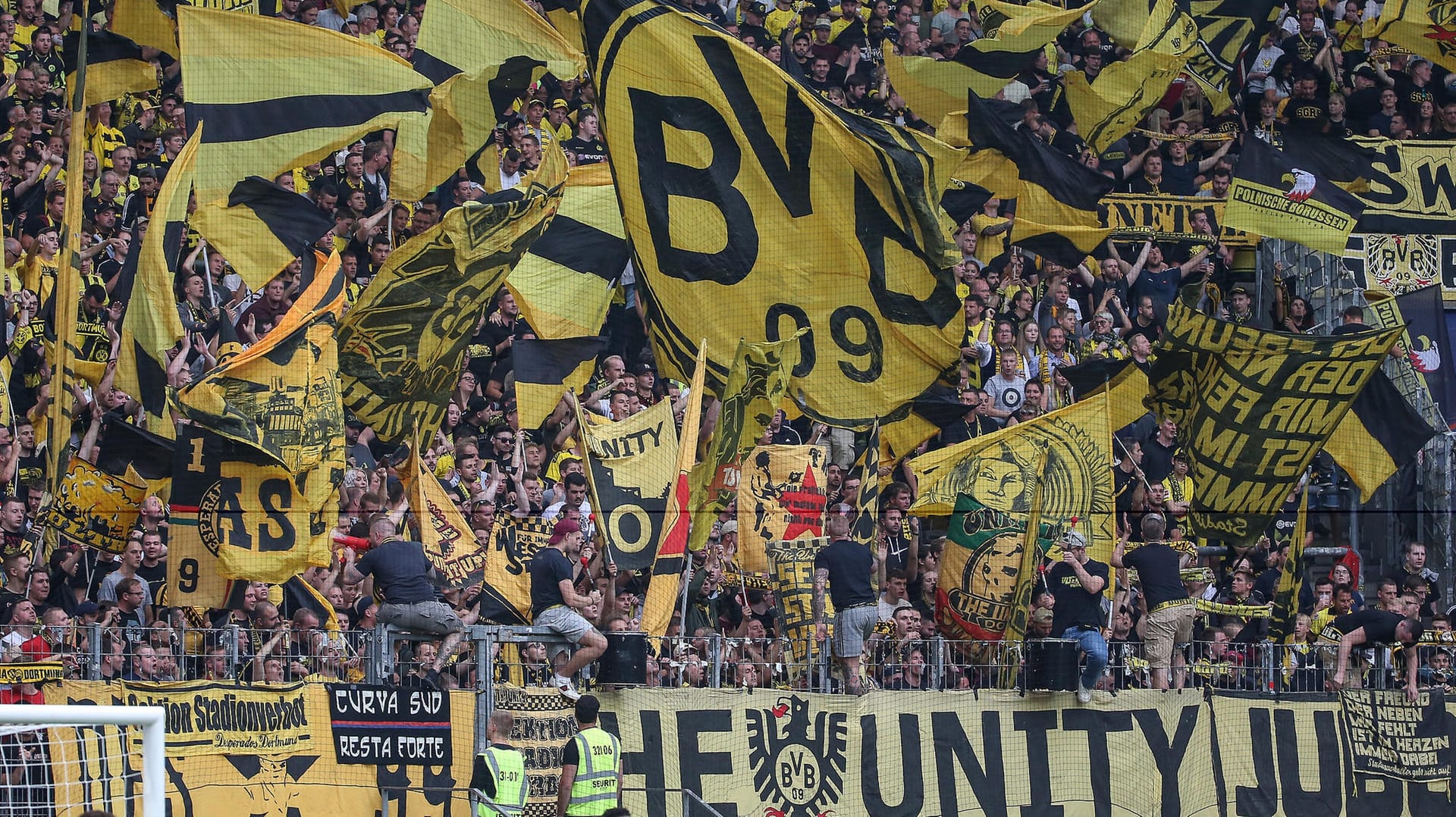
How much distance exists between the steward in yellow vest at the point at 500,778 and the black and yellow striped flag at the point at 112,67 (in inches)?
265

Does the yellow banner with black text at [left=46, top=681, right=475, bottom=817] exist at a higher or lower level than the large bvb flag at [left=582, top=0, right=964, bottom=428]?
lower

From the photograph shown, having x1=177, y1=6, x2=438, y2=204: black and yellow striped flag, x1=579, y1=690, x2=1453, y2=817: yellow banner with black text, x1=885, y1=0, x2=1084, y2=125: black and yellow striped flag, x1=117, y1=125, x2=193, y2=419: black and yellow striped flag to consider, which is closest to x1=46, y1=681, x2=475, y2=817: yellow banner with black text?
x1=579, y1=690, x2=1453, y2=817: yellow banner with black text

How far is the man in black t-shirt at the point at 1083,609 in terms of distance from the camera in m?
14.1

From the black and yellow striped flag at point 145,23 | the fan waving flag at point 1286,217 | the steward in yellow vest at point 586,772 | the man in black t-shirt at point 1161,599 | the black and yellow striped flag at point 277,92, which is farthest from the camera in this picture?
the fan waving flag at point 1286,217

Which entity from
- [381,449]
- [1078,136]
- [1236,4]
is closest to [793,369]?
[381,449]

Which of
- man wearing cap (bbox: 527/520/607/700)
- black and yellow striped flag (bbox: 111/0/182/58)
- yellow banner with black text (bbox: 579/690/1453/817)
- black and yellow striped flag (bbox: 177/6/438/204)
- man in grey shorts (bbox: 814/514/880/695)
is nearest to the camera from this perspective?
man wearing cap (bbox: 527/520/607/700)

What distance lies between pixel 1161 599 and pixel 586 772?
512 cm

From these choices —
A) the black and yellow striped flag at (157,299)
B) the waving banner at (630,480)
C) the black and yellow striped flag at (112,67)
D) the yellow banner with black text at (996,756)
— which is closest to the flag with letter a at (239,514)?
the black and yellow striped flag at (157,299)

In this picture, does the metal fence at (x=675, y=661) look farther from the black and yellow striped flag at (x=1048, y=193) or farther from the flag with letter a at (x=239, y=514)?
the black and yellow striped flag at (x=1048, y=193)

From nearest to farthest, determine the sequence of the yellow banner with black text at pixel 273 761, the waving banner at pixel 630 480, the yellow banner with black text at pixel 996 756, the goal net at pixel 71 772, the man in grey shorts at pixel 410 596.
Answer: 1. the goal net at pixel 71 772
2. the yellow banner with black text at pixel 273 761
3. the man in grey shorts at pixel 410 596
4. the waving banner at pixel 630 480
5. the yellow banner with black text at pixel 996 756

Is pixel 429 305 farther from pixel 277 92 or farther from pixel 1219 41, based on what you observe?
pixel 1219 41

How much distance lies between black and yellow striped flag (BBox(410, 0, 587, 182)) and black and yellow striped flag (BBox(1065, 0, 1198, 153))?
7.20 metres

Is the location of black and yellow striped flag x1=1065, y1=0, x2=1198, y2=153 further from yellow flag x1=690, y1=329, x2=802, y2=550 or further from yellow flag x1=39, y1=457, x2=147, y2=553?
yellow flag x1=39, y1=457, x2=147, y2=553

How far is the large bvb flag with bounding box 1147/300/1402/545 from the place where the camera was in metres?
16.3
